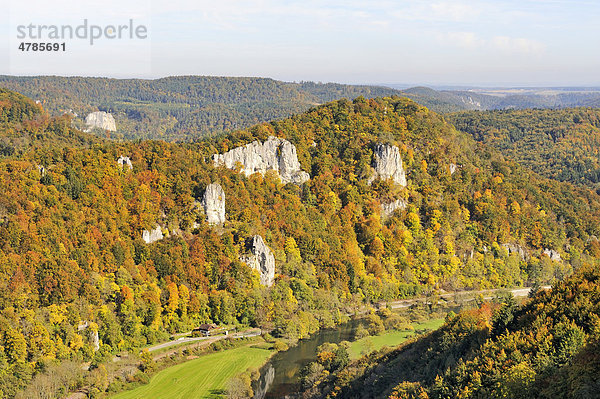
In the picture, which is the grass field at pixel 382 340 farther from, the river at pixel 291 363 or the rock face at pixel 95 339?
the rock face at pixel 95 339

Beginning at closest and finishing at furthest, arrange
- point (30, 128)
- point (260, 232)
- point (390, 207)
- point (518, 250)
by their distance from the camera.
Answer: point (260, 232) < point (518, 250) < point (390, 207) < point (30, 128)

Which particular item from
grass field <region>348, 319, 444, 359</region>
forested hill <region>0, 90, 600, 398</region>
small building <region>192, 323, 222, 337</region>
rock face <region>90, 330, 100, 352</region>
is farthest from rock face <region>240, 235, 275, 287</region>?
rock face <region>90, 330, 100, 352</region>

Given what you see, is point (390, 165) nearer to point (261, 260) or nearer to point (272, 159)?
point (272, 159)

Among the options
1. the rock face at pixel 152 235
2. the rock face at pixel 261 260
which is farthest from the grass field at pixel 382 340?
the rock face at pixel 152 235

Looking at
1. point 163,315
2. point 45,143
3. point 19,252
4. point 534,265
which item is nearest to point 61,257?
point 19,252

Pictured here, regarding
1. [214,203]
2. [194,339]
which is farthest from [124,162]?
[194,339]

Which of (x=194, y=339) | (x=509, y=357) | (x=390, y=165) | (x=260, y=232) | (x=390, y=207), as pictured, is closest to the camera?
(x=509, y=357)
